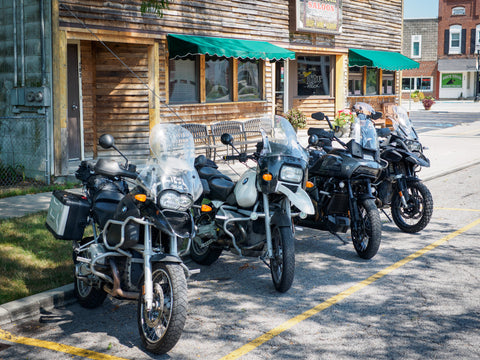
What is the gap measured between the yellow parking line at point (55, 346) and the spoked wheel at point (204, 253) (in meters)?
2.32

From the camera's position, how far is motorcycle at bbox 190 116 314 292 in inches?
238

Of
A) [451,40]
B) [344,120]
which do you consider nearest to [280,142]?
[344,120]

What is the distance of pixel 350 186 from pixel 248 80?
1073 cm

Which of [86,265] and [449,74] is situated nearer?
[86,265]

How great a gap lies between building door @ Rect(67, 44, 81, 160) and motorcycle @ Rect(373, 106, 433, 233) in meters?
7.62

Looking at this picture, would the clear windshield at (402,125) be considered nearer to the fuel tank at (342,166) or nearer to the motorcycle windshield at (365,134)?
the motorcycle windshield at (365,134)

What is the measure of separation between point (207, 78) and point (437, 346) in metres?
12.4

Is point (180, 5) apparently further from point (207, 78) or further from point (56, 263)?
point (56, 263)

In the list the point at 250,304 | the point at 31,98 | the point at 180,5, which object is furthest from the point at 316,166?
the point at 180,5

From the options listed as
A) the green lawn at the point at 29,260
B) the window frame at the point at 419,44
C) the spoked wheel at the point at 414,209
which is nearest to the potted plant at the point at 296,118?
the spoked wheel at the point at 414,209

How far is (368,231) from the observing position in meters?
7.05

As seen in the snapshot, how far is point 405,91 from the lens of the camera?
63406 mm

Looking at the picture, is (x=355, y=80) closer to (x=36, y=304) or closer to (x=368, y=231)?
(x=368, y=231)

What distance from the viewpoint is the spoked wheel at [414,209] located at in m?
8.17
